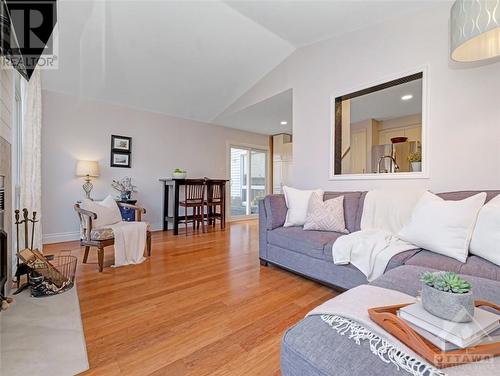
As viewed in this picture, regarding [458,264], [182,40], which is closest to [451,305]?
[458,264]

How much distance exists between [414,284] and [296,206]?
1.67 metres

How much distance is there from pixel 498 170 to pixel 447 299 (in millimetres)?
2055

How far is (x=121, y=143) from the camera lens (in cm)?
442

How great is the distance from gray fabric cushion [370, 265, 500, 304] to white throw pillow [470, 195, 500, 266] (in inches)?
15.0

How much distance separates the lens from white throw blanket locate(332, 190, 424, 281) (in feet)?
6.04

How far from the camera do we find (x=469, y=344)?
2.24 feet

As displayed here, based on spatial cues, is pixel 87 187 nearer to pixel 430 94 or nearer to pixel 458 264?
pixel 458 264

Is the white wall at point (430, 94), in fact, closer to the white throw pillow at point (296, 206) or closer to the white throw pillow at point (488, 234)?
the white throw pillow at point (296, 206)

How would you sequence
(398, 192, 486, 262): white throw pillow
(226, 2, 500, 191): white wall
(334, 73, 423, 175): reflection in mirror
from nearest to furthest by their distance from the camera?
1. (398, 192, 486, 262): white throw pillow
2. (226, 2, 500, 191): white wall
3. (334, 73, 423, 175): reflection in mirror

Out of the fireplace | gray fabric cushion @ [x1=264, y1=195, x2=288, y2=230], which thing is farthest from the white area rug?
gray fabric cushion @ [x1=264, y1=195, x2=288, y2=230]

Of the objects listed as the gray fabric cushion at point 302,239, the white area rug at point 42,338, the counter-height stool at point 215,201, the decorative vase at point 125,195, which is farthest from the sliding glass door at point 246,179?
the white area rug at point 42,338

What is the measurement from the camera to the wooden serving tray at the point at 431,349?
65cm

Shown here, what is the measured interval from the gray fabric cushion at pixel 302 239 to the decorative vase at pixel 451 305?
4.62 ft

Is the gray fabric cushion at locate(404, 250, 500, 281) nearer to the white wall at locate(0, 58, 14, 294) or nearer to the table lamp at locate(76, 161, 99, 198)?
the white wall at locate(0, 58, 14, 294)
